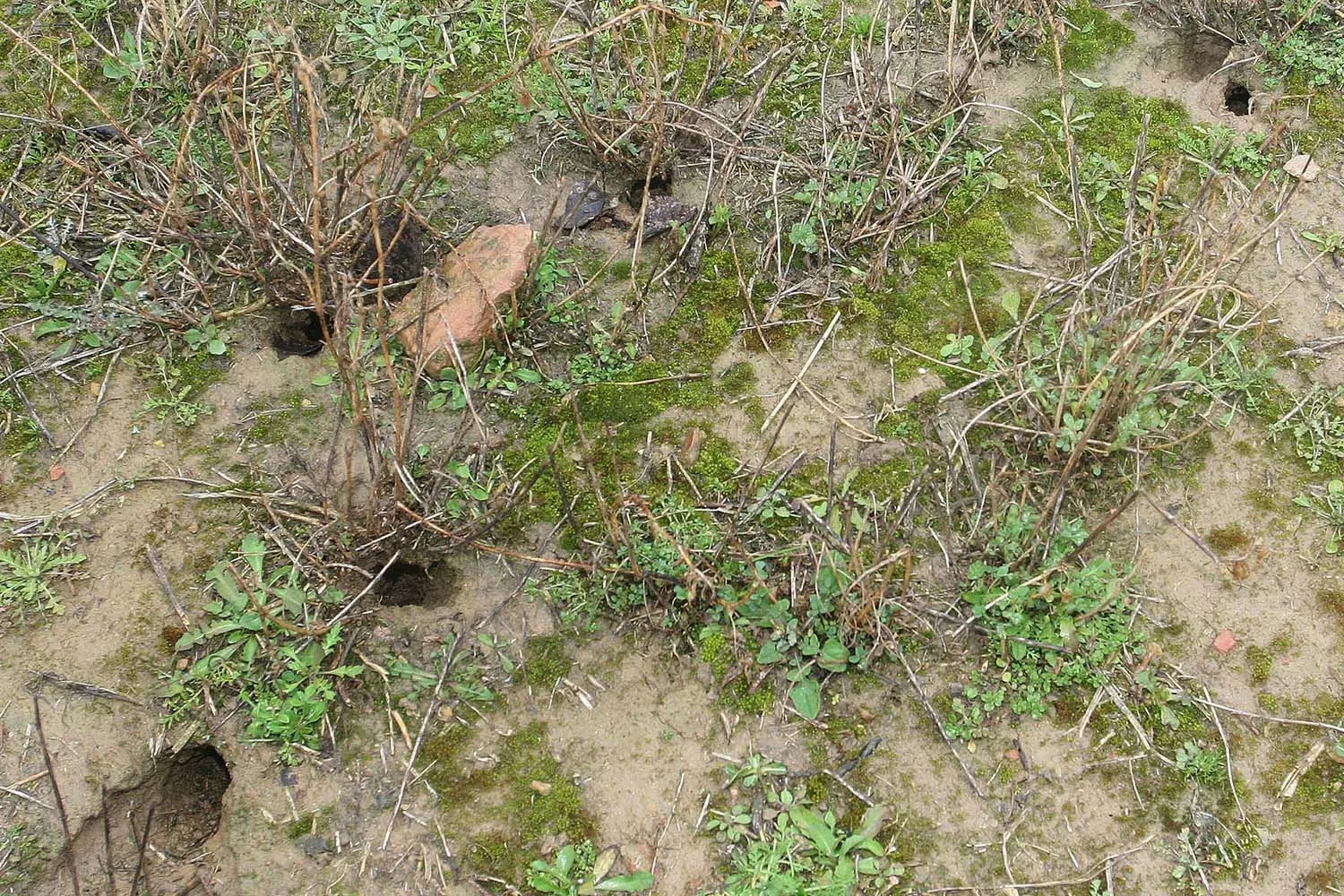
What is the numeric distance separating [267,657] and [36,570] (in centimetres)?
73

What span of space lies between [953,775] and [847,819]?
309mm

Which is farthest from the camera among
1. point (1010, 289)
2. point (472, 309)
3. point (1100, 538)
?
point (1010, 289)

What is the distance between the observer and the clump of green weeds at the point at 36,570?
2605 millimetres

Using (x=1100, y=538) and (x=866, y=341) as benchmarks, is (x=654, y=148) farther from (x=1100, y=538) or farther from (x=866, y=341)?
(x=1100, y=538)

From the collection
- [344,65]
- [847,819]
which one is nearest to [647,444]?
[847,819]

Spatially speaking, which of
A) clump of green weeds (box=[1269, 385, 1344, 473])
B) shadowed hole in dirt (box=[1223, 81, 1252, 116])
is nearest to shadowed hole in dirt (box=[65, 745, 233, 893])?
clump of green weeds (box=[1269, 385, 1344, 473])

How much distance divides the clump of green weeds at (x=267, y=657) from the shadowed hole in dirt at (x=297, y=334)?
0.75 m

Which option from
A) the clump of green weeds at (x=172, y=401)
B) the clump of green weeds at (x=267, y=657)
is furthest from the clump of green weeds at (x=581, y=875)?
the clump of green weeds at (x=172, y=401)

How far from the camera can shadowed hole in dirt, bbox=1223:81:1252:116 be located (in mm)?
3604

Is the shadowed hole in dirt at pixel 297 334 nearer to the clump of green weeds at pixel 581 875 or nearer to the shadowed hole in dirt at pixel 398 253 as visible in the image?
the shadowed hole in dirt at pixel 398 253

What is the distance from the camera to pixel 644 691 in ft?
8.39

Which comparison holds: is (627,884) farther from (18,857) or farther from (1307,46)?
(1307,46)

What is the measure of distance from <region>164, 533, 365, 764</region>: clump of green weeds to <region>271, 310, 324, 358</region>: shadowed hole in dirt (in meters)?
0.75

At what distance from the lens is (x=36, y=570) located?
8.63ft
